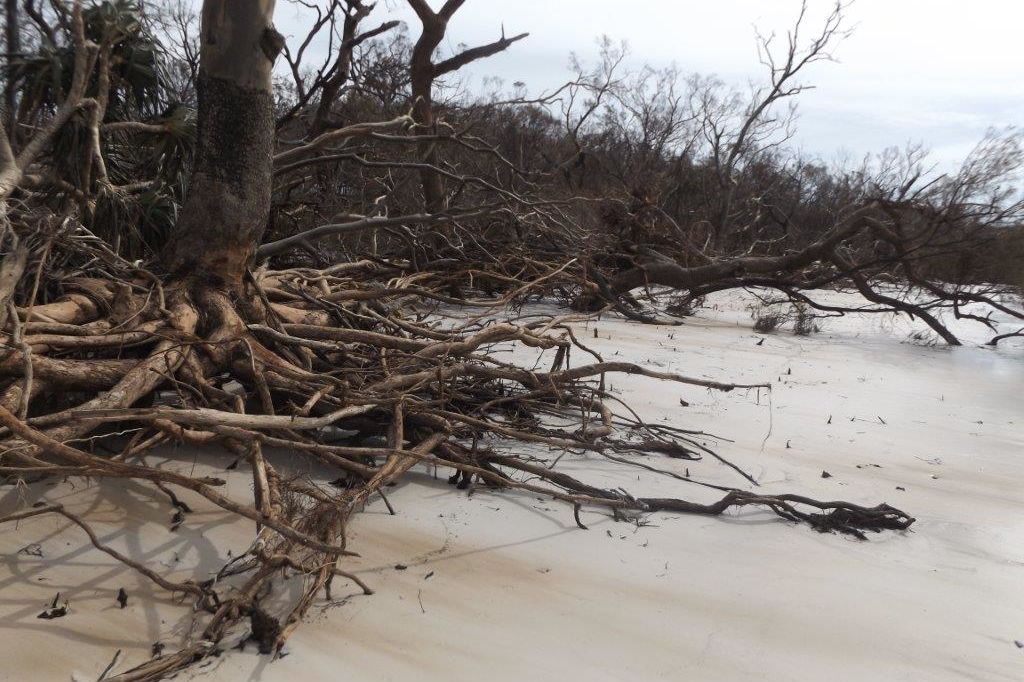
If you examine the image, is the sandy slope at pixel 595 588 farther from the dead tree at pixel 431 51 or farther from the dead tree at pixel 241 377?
the dead tree at pixel 431 51

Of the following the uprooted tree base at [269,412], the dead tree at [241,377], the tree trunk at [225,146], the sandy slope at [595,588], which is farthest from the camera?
the tree trunk at [225,146]

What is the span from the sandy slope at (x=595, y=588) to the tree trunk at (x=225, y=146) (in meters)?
0.99

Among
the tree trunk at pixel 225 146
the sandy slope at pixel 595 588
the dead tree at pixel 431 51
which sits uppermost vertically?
the dead tree at pixel 431 51

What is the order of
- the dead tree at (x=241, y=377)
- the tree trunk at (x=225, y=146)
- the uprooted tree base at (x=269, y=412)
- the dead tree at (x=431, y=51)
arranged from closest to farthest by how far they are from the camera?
the uprooted tree base at (x=269, y=412), the dead tree at (x=241, y=377), the tree trunk at (x=225, y=146), the dead tree at (x=431, y=51)

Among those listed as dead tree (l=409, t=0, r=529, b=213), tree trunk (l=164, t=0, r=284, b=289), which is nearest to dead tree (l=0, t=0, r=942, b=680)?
tree trunk (l=164, t=0, r=284, b=289)

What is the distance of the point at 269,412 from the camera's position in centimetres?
292

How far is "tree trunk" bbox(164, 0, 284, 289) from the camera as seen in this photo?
3.35 metres

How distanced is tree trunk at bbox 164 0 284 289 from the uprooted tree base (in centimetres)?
16

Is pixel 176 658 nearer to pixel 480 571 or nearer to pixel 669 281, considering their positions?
pixel 480 571

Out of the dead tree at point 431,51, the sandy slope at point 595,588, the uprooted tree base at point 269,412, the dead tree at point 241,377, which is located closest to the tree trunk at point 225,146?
the dead tree at point 241,377

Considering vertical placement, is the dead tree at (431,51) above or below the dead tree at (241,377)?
above

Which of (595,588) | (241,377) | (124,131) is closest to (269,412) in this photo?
(241,377)

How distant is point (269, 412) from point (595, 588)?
1488 millimetres

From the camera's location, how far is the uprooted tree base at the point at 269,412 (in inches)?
80.9
